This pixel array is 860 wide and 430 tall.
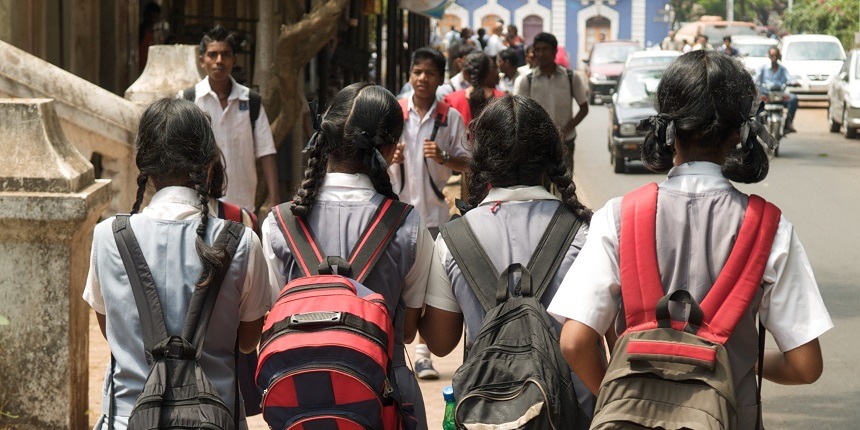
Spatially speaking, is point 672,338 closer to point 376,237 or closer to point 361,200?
point 376,237

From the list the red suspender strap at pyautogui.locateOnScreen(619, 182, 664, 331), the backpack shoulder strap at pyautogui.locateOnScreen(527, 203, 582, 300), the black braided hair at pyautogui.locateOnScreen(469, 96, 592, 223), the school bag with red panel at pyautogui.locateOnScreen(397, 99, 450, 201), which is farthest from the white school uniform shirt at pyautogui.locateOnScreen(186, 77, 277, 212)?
the red suspender strap at pyautogui.locateOnScreen(619, 182, 664, 331)

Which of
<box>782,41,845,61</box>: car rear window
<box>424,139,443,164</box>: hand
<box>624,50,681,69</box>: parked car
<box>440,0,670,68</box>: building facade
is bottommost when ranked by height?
<box>424,139,443,164</box>: hand

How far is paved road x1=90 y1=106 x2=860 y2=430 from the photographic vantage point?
7.05 metres

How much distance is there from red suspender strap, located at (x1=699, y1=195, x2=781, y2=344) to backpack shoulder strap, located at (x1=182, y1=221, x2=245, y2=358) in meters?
1.23

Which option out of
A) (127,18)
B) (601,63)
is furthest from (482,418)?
(601,63)

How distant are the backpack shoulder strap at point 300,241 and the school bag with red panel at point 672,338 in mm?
964

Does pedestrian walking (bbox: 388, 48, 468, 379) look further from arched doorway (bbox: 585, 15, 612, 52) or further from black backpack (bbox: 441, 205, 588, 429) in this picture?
arched doorway (bbox: 585, 15, 612, 52)

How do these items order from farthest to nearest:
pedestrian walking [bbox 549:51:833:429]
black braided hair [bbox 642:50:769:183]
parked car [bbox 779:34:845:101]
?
parked car [bbox 779:34:845:101], black braided hair [bbox 642:50:769:183], pedestrian walking [bbox 549:51:833:429]

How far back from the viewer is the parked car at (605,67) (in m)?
37.1

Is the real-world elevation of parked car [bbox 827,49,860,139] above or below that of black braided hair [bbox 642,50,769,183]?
below

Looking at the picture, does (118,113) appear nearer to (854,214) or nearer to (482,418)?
(482,418)

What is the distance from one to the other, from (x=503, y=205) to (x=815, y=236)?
32.2 ft

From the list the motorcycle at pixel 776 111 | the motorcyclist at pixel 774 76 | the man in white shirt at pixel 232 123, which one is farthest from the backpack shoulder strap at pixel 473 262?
the motorcyclist at pixel 774 76

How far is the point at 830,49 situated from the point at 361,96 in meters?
30.8
